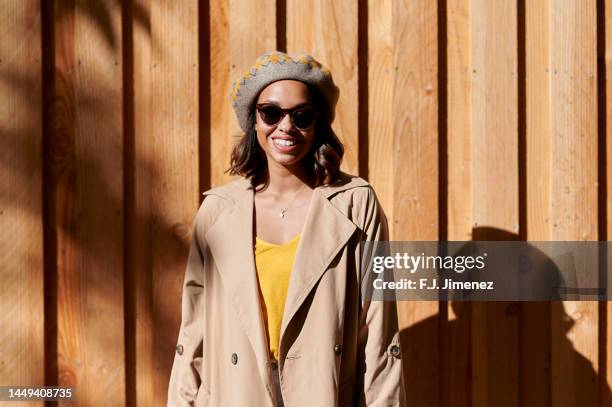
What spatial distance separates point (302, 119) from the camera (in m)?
2.47

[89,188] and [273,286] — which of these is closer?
[273,286]

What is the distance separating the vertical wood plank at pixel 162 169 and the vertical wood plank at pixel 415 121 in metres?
0.91

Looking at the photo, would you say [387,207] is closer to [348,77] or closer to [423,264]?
[423,264]

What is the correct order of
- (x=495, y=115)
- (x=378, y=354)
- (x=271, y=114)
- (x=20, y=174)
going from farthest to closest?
(x=495, y=115), (x=20, y=174), (x=271, y=114), (x=378, y=354)

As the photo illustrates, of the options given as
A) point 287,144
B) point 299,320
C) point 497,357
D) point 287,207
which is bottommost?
point 497,357

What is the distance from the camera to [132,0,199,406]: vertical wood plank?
3217 mm

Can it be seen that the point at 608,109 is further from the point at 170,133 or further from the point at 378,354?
the point at 170,133

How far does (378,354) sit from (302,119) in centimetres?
87

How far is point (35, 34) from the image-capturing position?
3.18 meters

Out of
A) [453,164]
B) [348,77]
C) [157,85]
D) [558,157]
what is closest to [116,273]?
[157,85]

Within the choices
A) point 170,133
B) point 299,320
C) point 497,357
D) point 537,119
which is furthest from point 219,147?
point 497,357

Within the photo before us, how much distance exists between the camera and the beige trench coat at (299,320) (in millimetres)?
2381

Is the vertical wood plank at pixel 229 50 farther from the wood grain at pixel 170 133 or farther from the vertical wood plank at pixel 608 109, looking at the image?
the vertical wood plank at pixel 608 109

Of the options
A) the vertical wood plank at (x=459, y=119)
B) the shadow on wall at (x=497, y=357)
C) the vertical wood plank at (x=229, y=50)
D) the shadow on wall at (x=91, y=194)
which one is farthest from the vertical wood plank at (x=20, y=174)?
the vertical wood plank at (x=459, y=119)
